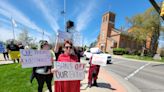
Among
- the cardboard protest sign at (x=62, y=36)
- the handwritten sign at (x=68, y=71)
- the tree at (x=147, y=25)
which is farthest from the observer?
the tree at (x=147, y=25)

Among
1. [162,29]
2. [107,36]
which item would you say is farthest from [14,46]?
[107,36]

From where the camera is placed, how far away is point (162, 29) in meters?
46.1

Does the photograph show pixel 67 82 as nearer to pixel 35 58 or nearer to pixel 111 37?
pixel 35 58

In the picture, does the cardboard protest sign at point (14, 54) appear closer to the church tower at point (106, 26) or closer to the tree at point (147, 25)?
the tree at point (147, 25)

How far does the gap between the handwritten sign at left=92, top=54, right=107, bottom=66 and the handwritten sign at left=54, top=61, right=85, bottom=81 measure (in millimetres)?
3027

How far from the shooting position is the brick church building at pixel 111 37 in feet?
190

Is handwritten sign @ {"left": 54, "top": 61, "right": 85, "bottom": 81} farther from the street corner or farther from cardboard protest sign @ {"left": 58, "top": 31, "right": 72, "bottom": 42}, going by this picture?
the street corner

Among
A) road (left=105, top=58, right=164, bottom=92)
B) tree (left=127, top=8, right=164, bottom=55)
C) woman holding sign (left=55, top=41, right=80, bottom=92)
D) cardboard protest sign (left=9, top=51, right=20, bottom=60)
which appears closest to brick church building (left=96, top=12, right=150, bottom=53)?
tree (left=127, top=8, right=164, bottom=55)

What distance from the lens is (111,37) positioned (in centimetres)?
6122

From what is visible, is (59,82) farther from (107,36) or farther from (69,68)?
(107,36)

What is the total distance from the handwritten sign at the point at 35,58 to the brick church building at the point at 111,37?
52.0 meters

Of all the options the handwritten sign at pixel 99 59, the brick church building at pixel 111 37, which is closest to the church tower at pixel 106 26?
the brick church building at pixel 111 37

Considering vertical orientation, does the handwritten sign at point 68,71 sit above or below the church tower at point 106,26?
below

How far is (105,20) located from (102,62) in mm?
56722
